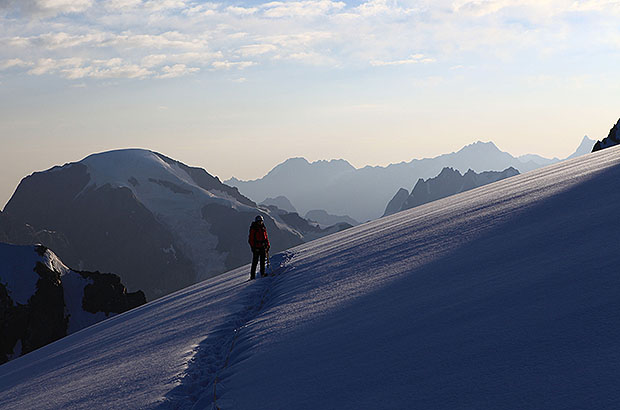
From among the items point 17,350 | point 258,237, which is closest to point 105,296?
point 17,350

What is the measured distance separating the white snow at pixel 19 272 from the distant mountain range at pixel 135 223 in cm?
8015

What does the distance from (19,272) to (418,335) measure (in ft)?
214

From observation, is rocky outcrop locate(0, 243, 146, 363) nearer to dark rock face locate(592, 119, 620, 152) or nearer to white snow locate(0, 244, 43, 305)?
white snow locate(0, 244, 43, 305)

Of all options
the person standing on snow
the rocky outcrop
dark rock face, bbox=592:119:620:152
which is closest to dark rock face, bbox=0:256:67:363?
the rocky outcrop

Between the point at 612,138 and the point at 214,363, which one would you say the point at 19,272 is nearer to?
the point at 214,363

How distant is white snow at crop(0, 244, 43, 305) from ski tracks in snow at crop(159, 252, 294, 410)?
56.1 meters

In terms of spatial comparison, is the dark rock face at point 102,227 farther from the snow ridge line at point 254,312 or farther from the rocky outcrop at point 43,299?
the snow ridge line at point 254,312

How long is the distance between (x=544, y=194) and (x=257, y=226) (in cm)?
856

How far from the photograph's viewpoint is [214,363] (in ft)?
26.1

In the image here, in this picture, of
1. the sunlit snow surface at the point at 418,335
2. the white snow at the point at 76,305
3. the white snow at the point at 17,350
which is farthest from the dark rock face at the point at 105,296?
the sunlit snow surface at the point at 418,335

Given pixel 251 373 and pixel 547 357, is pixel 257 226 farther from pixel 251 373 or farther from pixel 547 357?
pixel 547 357

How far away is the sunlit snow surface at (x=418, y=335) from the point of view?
4.29m

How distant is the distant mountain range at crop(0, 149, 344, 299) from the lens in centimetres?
14875

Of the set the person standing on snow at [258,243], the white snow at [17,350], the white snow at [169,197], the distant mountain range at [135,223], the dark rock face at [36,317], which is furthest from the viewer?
the white snow at [169,197]
